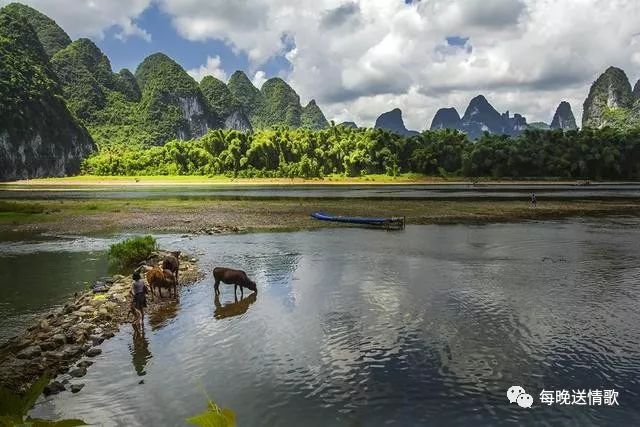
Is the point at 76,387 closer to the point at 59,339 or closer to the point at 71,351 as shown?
the point at 71,351

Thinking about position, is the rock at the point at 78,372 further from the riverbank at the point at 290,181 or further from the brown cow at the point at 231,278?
the riverbank at the point at 290,181

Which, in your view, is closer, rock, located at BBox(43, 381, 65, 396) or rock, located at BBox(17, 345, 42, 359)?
rock, located at BBox(43, 381, 65, 396)

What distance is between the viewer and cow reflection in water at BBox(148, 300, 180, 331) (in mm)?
19281

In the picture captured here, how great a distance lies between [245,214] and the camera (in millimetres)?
62719

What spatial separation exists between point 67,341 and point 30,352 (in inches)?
56.6

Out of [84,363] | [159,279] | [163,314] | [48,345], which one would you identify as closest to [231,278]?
[159,279]

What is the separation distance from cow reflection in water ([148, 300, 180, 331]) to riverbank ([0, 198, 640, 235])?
80.3 ft

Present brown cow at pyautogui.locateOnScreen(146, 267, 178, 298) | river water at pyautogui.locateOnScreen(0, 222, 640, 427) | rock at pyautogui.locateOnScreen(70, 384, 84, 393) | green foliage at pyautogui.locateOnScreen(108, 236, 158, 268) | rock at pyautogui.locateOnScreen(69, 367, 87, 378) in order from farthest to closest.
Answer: green foliage at pyautogui.locateOnScreen(108, 236, 158, 268) → brown cow at pyautogui.locateOnScreen(146, 267, 178, 298) → rock at pyautogui.locateOnScreen(69, 367, 87, 378) → rock at pyautogui.locateOnScreen(70, 384, 84, 393) → river water at pyautogui.locateOnScreen(0, 222, 640, 427)

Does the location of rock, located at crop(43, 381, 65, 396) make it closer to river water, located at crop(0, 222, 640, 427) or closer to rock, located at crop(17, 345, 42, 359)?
river water, located at crop(0, 222, 640, 427)

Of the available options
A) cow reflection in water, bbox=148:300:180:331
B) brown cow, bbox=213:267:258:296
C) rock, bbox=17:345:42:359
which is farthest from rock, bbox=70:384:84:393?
brown cow, bbox=213:267:258:296

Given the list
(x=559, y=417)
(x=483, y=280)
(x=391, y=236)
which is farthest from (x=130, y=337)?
(x=391, y=236)

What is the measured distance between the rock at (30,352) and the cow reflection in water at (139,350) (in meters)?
2.77

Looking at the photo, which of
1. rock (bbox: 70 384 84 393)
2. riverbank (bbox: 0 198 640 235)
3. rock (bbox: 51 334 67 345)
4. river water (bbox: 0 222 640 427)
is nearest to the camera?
river water (bbox: 0 222 640 427)

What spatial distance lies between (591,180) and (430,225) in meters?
123
